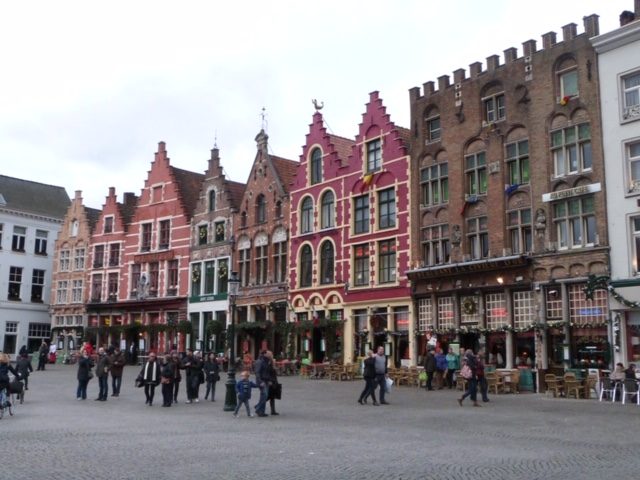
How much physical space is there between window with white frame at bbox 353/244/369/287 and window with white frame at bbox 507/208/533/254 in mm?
8959

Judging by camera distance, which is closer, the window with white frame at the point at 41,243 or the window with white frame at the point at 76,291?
the window with white frame at the point at 76,291

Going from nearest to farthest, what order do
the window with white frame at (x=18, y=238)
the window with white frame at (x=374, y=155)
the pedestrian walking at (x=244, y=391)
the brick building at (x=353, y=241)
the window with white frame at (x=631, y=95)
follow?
1. the pedestrian walking at (x=244, y=391)
2. the window with white frame at (x=631, y=95)
3. the brick building at (x=353, y=241)
4. the window with white frame at (x=374, y=155)
5. the window with white frame at (x=18, y=238)

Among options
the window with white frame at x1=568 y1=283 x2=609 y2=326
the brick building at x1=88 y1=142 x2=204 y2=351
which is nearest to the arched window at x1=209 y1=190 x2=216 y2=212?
the brick building at x1=88 y1=142 x2=204 y2=351

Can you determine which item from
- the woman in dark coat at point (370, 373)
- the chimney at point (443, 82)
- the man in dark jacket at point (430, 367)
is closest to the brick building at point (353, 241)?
the chimney at point (443, 82)

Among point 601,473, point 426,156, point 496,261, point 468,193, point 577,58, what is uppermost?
point 577,58

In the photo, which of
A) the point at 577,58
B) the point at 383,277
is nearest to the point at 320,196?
the point at 383,277

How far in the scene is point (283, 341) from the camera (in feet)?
132

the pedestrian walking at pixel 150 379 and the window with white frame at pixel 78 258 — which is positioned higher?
the window with white frame at pixel 78 258

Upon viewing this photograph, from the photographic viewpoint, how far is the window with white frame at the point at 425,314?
3353 cm

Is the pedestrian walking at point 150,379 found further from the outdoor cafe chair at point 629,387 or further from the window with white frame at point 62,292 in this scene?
the window with white frame at point 62,292

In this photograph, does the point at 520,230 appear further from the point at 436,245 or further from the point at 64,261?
the point at 64,261

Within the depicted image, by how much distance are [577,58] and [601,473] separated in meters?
22.5

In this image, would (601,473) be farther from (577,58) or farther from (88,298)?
(88,298)

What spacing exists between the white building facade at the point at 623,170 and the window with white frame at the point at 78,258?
43445 millimetres
